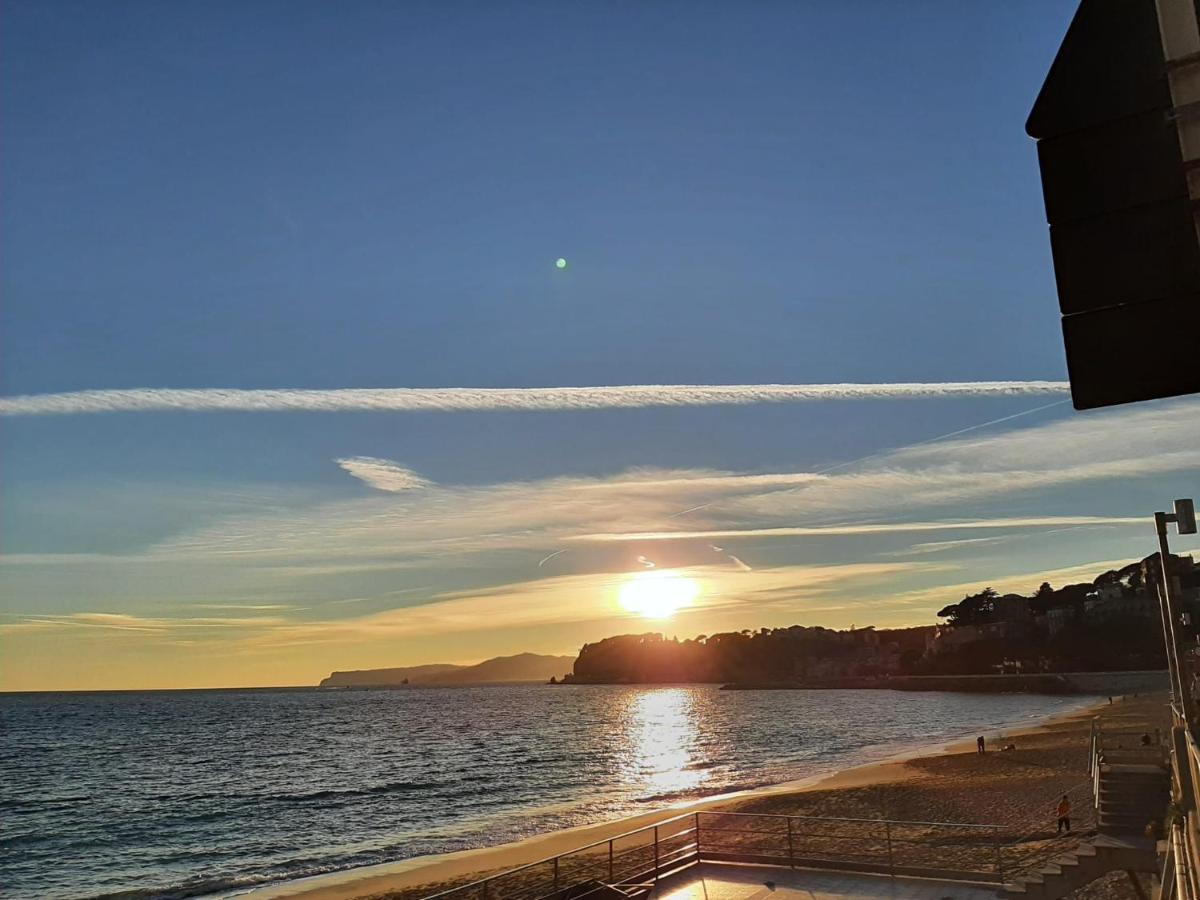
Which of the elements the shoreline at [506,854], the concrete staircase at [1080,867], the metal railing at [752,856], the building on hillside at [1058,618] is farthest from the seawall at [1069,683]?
the concrete staircase at [1080,867]

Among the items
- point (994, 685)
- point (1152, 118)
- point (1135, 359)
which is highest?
point (1152, 118)

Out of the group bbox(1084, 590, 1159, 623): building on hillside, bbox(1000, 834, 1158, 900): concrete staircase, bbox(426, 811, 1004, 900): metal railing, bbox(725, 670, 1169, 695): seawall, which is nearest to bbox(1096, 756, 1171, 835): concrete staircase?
bbox(1000, 834, 1158, 900): concrete staircase

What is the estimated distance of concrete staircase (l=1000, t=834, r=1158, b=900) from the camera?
13164mm

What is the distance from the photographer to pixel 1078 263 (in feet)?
6.63

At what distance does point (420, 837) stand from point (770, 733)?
67.4 metres

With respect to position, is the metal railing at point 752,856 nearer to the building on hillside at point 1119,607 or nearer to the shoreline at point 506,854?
the shoreline at point 506,854

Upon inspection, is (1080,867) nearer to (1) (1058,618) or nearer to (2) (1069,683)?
(2) (1069,683)

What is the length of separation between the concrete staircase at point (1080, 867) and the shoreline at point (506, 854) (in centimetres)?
2176

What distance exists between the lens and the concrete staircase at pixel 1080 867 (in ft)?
43.2

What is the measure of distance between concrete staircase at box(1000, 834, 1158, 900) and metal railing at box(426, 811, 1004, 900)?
74 centimetres

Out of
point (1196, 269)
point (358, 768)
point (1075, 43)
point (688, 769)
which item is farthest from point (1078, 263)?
point (358, 768)

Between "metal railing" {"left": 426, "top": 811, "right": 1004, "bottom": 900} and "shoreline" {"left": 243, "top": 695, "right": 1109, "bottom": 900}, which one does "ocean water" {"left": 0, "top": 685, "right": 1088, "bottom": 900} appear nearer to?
"shoreline" {"left": 243, "top": 695, "right": 1109, "bottom": 900}

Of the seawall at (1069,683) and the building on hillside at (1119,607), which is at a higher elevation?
the building on hillside at (1119,607)

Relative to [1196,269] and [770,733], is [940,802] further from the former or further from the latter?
[770,733]
